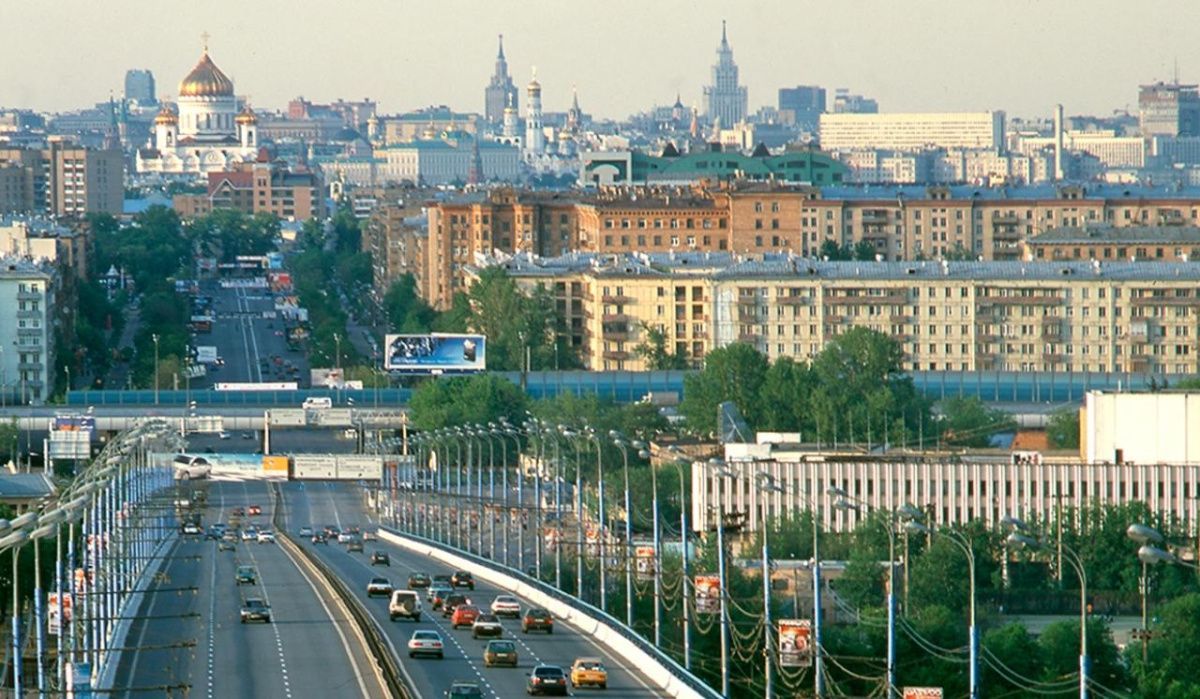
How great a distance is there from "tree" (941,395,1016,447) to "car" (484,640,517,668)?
36.3m

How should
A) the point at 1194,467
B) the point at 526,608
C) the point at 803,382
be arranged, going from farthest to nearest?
the point at 803,382
the point at 1194,467
the point at 526,608

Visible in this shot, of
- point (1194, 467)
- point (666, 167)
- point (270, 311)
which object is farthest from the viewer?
point (666, 167)

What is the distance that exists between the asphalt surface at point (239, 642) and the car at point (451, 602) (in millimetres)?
1573

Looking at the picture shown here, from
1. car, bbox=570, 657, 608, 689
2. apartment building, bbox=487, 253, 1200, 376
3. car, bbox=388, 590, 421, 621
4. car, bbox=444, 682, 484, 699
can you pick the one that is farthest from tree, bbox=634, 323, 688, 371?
car, bbox=444, 682, 484, 699

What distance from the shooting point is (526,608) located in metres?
51.7

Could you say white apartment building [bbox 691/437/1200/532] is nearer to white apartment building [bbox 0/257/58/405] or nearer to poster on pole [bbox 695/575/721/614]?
poster on pole [bbox 695/575/721/614]

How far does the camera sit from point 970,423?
8125 cm

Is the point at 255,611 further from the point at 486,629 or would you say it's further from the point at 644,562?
the point at 644,562

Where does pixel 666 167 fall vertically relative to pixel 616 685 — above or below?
above

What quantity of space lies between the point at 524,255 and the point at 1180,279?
84.1 ft

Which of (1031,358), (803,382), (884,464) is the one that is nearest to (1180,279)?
(1031,358)

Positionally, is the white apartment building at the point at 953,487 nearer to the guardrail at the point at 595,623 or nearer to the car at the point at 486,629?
the guardrail at the point at 595,623

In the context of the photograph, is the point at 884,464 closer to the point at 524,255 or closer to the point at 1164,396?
the point at 1164,396

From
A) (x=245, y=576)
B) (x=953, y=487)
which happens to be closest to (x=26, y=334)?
(x=953, y=487)
